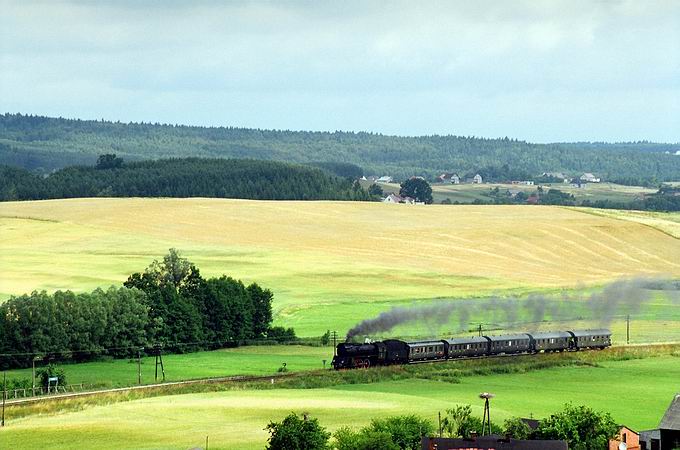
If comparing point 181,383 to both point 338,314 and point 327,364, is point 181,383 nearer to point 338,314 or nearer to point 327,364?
point 327,364

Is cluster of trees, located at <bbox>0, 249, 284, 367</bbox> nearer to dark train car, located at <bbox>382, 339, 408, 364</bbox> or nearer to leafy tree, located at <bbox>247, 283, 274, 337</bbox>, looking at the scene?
leafy tree, located at <bbox>247, 283, 274, 337</bbox>

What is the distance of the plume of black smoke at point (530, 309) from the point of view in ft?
468

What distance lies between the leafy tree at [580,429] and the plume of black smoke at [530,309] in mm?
55192

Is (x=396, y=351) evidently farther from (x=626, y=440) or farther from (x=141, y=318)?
(x=626, y=440)

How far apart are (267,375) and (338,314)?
38524mm

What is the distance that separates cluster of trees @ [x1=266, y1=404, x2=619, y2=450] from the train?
3785 cm

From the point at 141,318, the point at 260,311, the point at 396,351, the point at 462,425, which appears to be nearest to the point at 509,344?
the point at 396,351

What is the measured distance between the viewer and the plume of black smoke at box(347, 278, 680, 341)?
143 metres

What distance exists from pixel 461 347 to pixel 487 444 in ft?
195

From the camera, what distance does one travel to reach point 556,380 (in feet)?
399

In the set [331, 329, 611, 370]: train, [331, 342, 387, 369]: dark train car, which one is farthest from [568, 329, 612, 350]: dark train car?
[331, 342, 387, 369]: dark train car

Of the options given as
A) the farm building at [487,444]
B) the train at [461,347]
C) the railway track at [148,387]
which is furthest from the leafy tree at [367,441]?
the train at [461,347]

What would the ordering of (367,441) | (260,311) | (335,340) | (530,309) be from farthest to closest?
(530,309)
(260,311)
(335,340)
(367,441)

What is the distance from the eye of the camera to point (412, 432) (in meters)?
79.9
